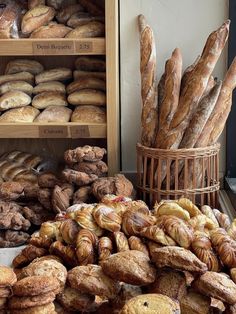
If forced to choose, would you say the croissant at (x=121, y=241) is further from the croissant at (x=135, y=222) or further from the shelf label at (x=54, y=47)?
the shelf label at (x=54, y=47)

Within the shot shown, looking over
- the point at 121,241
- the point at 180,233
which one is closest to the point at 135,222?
the point at 121,241

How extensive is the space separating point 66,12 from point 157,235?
4.48 feet

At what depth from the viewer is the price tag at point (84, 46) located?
2168mm

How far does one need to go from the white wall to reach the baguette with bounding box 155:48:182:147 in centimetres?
21

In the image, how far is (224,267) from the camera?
47.6 inches

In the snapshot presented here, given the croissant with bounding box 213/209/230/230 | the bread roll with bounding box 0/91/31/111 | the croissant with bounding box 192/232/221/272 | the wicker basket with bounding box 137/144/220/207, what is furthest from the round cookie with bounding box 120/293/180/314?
the bread roll with bounding box 0/91/31/111

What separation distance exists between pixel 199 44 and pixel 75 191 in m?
0.86

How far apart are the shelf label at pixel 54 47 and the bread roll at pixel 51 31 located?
0.06 meters

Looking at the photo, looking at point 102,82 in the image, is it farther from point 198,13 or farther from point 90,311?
point 90,311

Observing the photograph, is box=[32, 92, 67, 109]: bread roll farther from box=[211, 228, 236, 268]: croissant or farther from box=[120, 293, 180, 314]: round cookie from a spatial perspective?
box=[120, 293, 180, 314]: round cookie

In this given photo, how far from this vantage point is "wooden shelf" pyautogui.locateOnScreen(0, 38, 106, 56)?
85.4 inches

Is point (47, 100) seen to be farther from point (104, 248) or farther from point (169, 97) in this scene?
point (104, 248)

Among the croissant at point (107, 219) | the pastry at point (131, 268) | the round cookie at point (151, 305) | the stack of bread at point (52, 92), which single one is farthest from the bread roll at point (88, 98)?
the round cookie at point (151, 305)

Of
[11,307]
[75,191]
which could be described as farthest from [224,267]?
[75,191]
